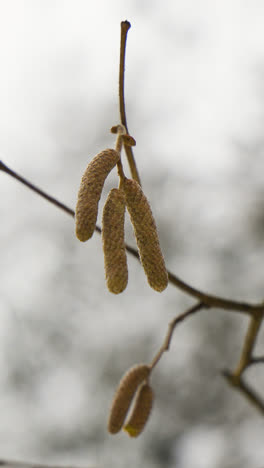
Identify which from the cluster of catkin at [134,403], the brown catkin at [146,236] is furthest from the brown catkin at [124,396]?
the brown catkin at [146,236]

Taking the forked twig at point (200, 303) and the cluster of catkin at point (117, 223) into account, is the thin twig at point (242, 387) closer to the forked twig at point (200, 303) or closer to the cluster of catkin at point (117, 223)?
the forked twig at point (200, 303)

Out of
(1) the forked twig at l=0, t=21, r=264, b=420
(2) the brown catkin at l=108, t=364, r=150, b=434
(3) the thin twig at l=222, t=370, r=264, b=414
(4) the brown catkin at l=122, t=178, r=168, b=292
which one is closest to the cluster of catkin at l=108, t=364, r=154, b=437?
(2) the brown catkin at l=108, t=364, r=150, b=434

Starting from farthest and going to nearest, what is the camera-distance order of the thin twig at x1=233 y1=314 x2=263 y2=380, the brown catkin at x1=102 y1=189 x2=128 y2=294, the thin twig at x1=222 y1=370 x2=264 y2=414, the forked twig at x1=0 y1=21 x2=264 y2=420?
the thin twig at x1=222 y1=370 x2=264 y2=414 → the thin twig at x1=233 y1=314 x2=263 y2=380 → the forked twig at x1=0 y1=21 x2=264 y2=420 → the brown catkin at x1=102 y1=189 x2=128 y2=294

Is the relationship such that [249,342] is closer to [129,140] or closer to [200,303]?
[200,303]

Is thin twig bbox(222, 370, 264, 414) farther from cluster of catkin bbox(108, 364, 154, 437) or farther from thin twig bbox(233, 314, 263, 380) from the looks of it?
cluster of catkin bbox(108, 364, 154, 437)

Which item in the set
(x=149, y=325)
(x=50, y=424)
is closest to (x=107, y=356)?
(x=149, y=325)

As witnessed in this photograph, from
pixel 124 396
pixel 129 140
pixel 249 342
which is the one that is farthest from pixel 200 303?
pixel 129 140

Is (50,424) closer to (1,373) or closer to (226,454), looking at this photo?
(1,373)

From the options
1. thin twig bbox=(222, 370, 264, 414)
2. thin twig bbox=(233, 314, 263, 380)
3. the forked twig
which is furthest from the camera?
thin twig bbox=(222, 370, 264, 414)
